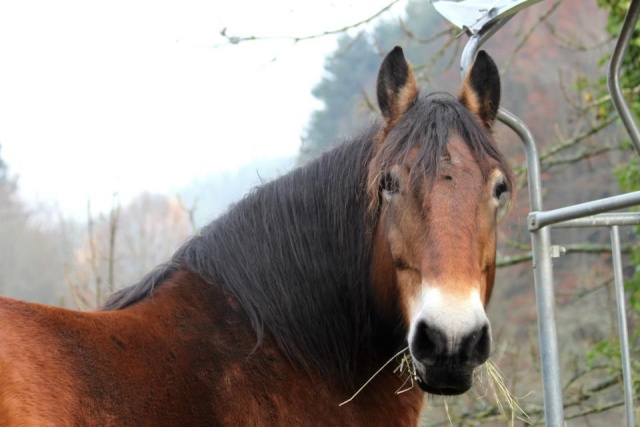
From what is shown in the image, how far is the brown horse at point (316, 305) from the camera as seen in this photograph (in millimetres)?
2307

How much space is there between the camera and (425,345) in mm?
2316

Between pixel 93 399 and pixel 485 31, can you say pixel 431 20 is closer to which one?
pixel 485 31

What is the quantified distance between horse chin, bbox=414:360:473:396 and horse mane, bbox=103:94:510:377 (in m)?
0.42

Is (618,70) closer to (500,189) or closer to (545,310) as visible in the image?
(500,189)

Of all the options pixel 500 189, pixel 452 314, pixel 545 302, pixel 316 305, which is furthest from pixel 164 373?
pixel 545 302

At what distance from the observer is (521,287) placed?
19562mm

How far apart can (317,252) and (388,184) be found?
0.45 meters

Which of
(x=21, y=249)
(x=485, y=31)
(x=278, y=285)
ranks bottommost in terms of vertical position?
(x=21, y=249)

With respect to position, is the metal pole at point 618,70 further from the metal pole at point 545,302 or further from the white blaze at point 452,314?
the white blaze at point 452,314

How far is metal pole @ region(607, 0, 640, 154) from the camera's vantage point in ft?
9.62

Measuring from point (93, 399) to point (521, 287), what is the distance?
1856cm

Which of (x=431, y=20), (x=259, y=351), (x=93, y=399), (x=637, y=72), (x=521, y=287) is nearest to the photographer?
(x=93, y=399)

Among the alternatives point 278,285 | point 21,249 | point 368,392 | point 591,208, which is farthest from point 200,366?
point 21,249

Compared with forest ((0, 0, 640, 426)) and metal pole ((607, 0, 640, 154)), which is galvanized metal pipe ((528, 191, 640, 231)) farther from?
metal pole ((607, 0, 640, 154))
